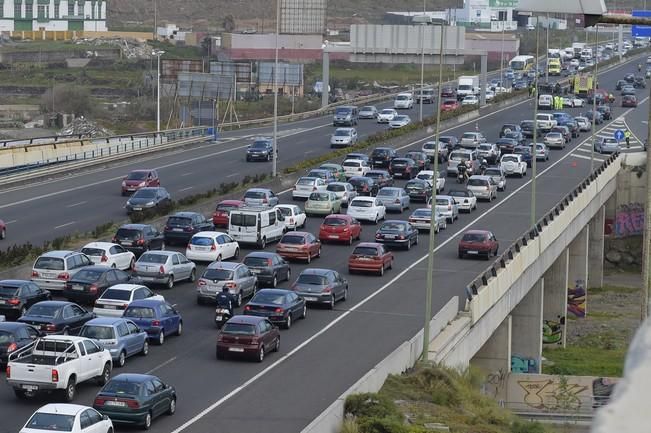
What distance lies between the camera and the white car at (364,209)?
54625 mm

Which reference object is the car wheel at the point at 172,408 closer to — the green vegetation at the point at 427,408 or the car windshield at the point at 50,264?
the green vegetation at the point at 427,408

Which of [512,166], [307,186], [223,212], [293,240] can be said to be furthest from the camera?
[512,166]

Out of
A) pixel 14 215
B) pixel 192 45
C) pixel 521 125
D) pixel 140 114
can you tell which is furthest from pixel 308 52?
pixel 14 215

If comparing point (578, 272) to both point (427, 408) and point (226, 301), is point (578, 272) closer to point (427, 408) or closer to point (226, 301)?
point (226, 301)

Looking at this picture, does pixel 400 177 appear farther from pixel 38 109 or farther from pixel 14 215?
pixel 38 109

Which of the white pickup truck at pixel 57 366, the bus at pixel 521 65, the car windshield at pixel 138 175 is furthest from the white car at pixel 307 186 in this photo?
the bus at pixel 521 65

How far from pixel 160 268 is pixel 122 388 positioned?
1564 cm

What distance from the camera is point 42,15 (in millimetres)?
189625

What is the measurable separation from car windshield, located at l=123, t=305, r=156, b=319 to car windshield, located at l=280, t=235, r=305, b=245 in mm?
13484

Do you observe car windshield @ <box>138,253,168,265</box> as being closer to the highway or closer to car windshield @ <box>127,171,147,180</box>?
the highway

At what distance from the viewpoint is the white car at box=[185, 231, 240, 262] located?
43.2m

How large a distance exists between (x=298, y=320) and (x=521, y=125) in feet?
202

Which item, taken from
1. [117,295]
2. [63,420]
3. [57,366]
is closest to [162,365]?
[57,366]

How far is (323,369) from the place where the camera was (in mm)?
28625
